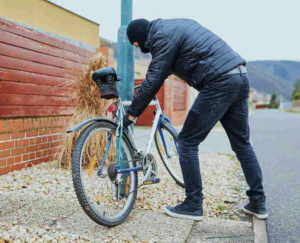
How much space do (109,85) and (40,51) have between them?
2.36m

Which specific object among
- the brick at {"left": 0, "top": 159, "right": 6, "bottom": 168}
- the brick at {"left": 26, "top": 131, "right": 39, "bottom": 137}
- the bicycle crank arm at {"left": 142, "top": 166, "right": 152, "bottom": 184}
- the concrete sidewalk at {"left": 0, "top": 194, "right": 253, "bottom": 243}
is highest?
the brick at {"left": 26, "top": 131, "right": 39, "bottom": 137}

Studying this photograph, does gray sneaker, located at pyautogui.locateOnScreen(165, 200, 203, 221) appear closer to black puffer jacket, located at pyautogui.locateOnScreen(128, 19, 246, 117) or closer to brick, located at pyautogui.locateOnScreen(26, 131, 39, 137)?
black puffer jacket, located at pyautogui.locateOnScreen(128, 19, 246, 117)

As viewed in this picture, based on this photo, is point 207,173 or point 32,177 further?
point 207,173

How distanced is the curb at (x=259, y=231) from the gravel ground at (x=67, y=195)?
15cm

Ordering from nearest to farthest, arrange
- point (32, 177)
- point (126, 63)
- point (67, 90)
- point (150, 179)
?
1. point (150, 179)
2. point (126, 63)
3. point (32, 177)
4. point (67, 90)

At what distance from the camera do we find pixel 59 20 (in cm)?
582

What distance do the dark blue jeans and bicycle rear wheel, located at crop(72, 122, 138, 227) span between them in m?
0.49

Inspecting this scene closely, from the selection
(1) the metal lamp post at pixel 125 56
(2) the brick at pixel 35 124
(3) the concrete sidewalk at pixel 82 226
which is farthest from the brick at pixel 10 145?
(1) the metal lamp post at pixel 125 56

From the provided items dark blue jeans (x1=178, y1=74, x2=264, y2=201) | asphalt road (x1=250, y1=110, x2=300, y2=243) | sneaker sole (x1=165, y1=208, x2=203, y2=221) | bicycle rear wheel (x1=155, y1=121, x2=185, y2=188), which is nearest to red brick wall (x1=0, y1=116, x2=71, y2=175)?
bicycle rear wheel (x1=155, y1=121, x2=185, y2=188)

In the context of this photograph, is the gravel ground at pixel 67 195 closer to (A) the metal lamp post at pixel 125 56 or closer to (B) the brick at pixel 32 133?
(B) the brick at pixel 32 133

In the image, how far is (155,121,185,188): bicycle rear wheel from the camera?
12.3 feet

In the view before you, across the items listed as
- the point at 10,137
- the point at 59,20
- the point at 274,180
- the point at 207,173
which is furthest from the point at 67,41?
the point at 274,180

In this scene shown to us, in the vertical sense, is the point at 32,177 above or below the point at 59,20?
below

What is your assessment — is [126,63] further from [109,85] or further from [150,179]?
[150,179]
